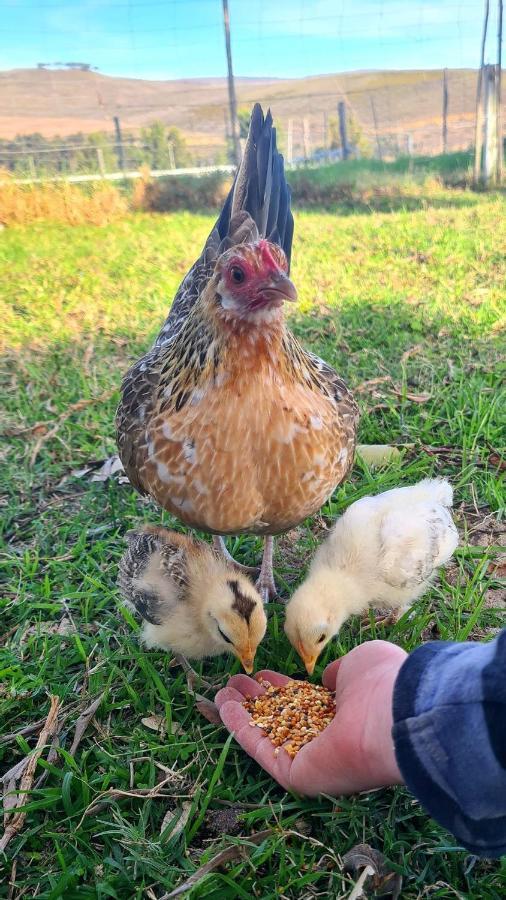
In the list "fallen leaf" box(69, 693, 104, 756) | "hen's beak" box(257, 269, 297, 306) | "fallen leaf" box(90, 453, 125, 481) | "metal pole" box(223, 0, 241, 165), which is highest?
"metal pole" box(223, 0, 241, 165)

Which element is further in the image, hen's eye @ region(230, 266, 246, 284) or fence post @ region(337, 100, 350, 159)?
fence post @ region(337, 100, 350, 159)

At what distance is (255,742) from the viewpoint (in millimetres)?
1628

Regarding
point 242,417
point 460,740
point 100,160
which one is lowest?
point 460,740

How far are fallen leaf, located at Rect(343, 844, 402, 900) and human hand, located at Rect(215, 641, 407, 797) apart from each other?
12 centimetres

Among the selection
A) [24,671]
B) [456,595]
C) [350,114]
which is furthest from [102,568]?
[350,114]

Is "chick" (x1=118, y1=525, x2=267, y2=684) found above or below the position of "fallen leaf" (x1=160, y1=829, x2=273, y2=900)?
above

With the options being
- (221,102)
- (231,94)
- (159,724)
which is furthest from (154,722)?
(221,102)

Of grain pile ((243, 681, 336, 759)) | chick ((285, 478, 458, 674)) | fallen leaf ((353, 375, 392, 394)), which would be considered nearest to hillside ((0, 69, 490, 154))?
fallen leaf ((353, 375, 392, 394))

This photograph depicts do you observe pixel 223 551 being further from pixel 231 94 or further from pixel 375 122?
pixel 375 122

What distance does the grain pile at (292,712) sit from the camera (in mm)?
1632

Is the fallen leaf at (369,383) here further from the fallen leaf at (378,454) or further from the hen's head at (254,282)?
the hen's head at (254,282)

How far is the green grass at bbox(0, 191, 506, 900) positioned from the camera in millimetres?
1422

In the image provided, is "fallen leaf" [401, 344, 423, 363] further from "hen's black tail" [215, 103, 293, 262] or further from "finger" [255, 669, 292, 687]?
"finger" [255, 669, 292, 687]

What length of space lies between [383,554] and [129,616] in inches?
34.6
